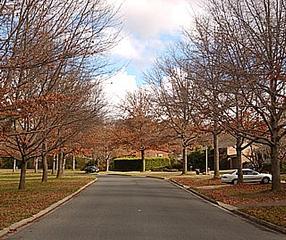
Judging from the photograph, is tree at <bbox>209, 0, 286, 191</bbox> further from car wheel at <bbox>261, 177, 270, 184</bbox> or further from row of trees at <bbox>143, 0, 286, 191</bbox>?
car wheel at <bbox>261, 177, 270, 184</bbox>

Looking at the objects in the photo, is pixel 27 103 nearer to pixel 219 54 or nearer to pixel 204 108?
pixel 219 54

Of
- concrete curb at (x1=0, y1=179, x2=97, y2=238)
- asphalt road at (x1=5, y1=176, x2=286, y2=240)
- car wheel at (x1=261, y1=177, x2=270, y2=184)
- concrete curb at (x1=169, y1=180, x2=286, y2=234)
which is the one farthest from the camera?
car wheel at (x1=261, y1=177, x2=270, y2=184)

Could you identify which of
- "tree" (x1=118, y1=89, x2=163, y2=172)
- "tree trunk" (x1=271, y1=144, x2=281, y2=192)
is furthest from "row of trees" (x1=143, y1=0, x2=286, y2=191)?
"tree" (x1=118, y1=89, x2=163, y2=172)

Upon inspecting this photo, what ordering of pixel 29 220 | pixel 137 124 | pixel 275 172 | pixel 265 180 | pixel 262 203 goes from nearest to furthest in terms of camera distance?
pixel 29 220, pixel 262 203, pixel 275 172, pixel 265 180, pixel 137 124

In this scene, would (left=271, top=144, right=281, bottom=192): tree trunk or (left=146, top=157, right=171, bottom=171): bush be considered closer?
(left=271, top=144, right=281, bottom=192): tree trunk

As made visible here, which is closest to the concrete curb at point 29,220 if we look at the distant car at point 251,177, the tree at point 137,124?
the distant car at point 251,177

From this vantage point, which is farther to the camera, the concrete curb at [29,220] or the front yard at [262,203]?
the front yard at [262,203]

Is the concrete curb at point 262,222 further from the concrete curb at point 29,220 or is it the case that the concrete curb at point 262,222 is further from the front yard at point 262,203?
the concrete curb at point 29,220

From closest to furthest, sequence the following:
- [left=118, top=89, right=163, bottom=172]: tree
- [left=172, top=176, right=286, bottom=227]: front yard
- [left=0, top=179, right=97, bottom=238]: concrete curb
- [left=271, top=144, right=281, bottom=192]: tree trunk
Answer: [left=0, top=179, right=97, bottom=238]: concrete curb, [left=172, top=176, right=286, bottom=227]: front yard, [left=271, top=144, right=281, bottom=192]: tree trunk, [left=118, top=89, right=163, bottom=172]: tree

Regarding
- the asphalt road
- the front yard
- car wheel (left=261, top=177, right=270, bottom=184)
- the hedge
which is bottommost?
the asphalt road

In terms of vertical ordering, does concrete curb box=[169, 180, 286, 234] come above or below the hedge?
below

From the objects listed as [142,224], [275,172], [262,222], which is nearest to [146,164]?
[275,172]

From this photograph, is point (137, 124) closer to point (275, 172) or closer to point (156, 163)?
point (156, 163)

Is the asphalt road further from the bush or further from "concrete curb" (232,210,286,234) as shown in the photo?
the bush
